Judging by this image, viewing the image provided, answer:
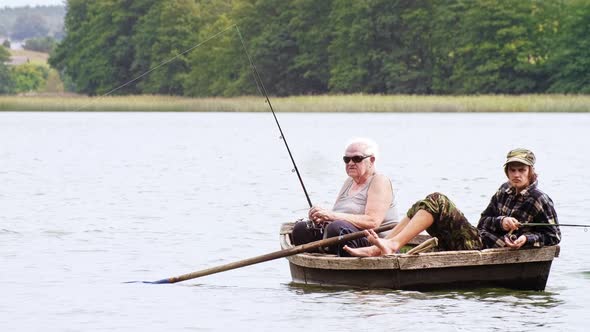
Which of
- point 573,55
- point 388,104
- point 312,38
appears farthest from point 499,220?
point 312,38

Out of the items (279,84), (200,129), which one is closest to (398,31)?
(279,84)

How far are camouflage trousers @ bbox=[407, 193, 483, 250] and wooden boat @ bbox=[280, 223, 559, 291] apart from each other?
6.1 inches

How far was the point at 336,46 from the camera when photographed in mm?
76625

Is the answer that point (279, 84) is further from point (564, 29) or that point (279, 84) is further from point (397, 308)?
point (397, 308)

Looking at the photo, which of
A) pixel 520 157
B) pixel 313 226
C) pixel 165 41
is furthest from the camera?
pixel 165 41

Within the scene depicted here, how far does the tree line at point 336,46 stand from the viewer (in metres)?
67.6

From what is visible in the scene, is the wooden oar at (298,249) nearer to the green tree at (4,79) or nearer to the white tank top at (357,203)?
the white tank top at (357,203)

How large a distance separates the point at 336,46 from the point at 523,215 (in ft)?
223

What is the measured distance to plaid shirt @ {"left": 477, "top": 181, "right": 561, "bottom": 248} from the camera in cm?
909

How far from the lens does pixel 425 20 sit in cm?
7294

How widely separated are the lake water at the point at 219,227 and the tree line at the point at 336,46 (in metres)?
27.9

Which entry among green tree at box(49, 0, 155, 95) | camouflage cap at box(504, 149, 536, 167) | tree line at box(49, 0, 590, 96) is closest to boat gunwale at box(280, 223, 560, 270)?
camouflage cap at box(504, 149, 536, 167)

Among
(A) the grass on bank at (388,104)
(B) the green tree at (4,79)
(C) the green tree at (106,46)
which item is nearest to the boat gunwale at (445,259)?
(A) the grass on bank at (388,104)

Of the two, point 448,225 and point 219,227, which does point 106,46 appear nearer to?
point 219,227
